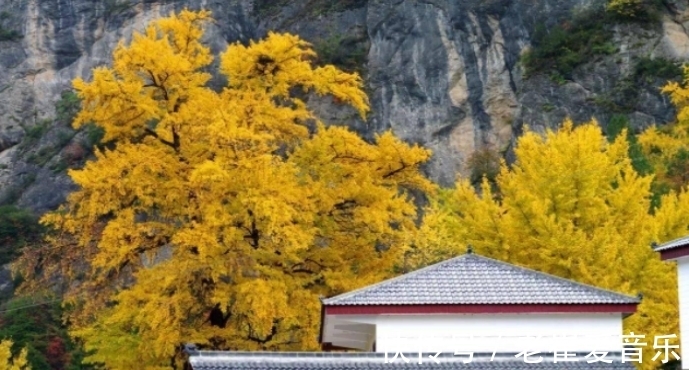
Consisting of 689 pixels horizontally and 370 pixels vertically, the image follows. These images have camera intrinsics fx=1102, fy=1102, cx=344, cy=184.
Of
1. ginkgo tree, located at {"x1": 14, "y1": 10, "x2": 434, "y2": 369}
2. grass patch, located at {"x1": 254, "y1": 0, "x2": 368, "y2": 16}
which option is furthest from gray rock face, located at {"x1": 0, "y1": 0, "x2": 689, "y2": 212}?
ginkgo tree, located at {"x1": 14, "y1": 10, "x2": 434, "y2": 369}

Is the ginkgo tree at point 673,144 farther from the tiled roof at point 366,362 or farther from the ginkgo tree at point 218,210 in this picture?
the tiled roof at point 366,362

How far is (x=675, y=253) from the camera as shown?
17609 millimetres

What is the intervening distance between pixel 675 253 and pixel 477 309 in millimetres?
3286

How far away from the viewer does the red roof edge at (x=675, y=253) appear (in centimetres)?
1730

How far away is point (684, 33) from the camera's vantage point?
49406 millimetres

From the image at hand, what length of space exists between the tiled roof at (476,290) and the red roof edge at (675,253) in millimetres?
871

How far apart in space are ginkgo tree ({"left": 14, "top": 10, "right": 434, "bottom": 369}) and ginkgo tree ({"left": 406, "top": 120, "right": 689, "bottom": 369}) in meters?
2.19

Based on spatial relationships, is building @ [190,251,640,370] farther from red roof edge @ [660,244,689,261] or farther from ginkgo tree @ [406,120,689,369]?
ginkgo tree @ [406,120,689,369]

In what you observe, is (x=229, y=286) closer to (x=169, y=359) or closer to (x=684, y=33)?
(x=169, y=359)

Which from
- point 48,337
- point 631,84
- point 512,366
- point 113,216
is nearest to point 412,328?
point 512,366

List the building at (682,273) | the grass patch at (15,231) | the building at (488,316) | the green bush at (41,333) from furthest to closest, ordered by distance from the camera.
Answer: the grass patch at (15,231) < the green bush at (41,333) < the building at (682,273) < the building at (488,316)

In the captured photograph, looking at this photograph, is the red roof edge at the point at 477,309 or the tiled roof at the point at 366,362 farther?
the red roof edge at the point at 477,309

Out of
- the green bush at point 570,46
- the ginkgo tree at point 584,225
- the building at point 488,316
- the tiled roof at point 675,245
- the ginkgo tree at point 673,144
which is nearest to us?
the tiled roof at point 675,245

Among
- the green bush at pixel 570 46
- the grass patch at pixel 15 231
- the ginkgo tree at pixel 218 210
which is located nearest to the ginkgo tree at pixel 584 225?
the ginkgo tree at pixel 218 210
